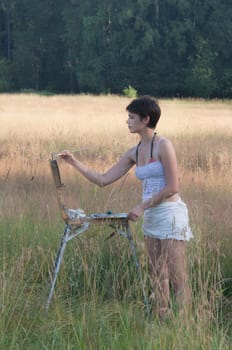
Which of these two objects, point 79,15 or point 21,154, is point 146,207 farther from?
point 79,15

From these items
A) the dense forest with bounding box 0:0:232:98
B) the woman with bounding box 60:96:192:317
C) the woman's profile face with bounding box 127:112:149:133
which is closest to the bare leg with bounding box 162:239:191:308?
the woman with bounding box 60:96:192:317

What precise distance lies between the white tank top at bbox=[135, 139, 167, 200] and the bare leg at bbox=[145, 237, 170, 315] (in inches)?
12.5

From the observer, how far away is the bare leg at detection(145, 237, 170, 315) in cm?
388

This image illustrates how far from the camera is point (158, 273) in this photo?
4238mm

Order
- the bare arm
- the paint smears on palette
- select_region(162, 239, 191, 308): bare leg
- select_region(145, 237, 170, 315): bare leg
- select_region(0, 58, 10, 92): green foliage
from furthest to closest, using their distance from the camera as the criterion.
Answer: select_region(0, 58, 10, 92): green foliage
the bare arm
select_region(162, 239, 191, 308): bare leg
the paint smears on palette
select_region(145, 237, 170, 315): bare leg

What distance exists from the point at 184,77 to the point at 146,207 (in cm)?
5192

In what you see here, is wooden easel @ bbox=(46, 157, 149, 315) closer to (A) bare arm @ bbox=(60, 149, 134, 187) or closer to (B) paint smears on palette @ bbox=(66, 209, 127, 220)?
(B) paint smears on palette @ bbox=(66, 209, 127, 220)

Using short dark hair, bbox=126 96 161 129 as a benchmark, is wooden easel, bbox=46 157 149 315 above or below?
below

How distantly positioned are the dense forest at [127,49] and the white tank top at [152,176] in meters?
49.2

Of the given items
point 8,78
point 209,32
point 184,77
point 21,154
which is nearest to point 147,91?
point 184,77

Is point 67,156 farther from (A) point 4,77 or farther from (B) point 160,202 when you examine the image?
(A) point 4,77

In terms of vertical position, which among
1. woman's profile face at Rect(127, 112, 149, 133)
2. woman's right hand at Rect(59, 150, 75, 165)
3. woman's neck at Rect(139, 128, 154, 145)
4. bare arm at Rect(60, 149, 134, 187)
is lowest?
bare arm at Rect(60, 149, 134, 187)

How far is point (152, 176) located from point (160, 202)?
0.18m

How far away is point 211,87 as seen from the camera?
174 feet
